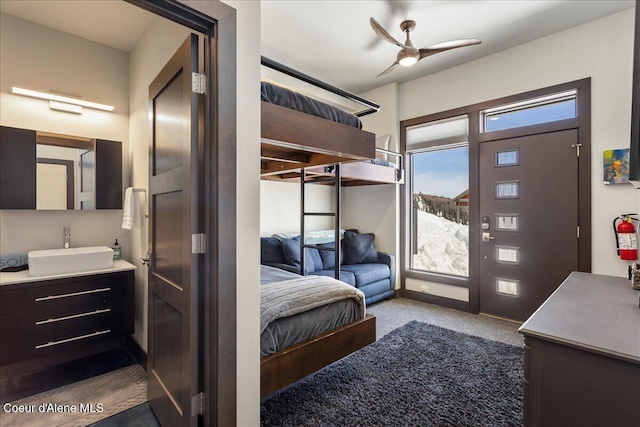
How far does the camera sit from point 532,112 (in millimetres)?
3475

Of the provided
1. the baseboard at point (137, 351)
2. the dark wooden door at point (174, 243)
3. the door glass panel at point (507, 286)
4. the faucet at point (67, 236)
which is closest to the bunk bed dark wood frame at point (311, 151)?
the dark wooden door at point (174, 243)

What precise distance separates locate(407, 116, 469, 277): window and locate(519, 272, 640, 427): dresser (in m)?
2.94

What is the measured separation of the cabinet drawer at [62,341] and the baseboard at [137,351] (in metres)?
0.17

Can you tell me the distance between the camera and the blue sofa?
3.84 m

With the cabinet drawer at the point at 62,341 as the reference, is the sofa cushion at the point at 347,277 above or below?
above

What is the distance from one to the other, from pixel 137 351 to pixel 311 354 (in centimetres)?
171

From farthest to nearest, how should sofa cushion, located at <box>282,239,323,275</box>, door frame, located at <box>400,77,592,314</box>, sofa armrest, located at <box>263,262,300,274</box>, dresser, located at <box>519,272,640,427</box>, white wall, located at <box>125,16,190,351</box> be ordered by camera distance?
sofa cushion, located at <box>282,239,323,275</box> → sofa armrest, located at <box>263,262,300,274</box> → door frame, located at <box>400,77,592,314</box> → white wall, located at <box>125,16,190,351</box> → dresser, located at <box>519,272,640,427</box>

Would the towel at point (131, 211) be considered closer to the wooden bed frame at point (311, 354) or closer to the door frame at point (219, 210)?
the door frame at point (219, 210)

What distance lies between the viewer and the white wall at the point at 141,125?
2.33 metres

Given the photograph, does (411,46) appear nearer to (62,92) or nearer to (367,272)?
(367,272)

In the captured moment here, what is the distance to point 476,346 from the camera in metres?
2.85

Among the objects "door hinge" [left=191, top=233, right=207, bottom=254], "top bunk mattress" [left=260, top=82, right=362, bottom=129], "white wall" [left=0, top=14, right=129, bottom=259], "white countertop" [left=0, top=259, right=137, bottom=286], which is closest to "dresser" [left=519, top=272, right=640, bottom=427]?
"door hinge" [left=191, top=233, right=207, bottom=254]

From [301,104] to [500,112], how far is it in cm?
313

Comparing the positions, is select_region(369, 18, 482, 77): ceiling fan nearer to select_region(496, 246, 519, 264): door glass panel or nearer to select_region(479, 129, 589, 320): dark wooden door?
select_region(479, 129, 589, 320): dark wooden door
